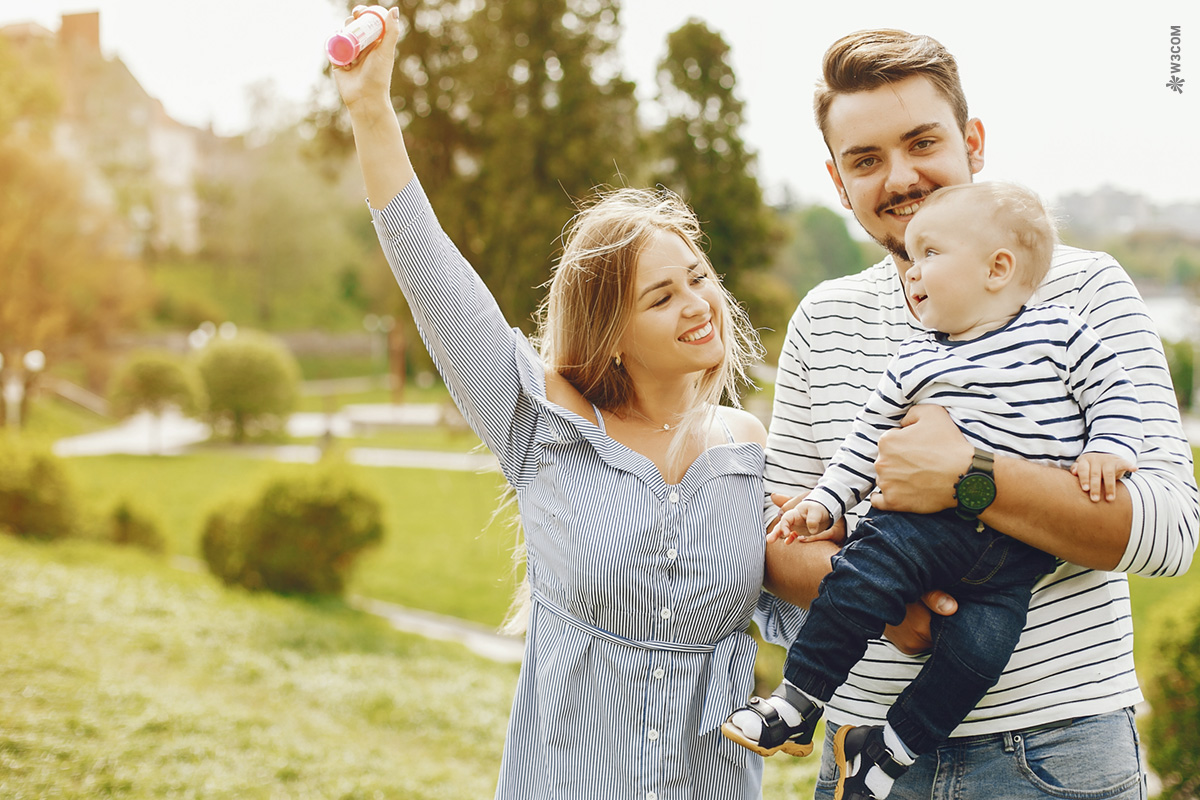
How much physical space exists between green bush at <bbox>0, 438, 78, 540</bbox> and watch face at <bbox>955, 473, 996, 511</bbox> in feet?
39.2

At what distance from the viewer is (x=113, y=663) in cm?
591

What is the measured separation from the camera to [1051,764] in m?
1.41

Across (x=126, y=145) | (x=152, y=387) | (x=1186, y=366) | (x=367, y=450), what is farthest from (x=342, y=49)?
(x=126, y=145)

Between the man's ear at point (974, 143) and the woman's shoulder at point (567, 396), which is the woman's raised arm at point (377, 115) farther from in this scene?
the man's ear at point (974, 143)

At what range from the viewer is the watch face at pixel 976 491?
1.38m

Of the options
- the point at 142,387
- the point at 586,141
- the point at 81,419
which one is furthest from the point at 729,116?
the point at 81,419

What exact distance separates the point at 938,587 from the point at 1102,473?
306 mm

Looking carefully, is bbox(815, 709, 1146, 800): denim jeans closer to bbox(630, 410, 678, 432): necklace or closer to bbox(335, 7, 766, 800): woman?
bbox(335, 7, 766, 800): woman

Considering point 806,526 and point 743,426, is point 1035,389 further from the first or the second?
point 743,426

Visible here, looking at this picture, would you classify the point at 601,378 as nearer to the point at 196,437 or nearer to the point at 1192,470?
the point at 1192,470

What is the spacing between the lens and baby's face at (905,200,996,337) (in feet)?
4.83

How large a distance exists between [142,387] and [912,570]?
86.3 feet

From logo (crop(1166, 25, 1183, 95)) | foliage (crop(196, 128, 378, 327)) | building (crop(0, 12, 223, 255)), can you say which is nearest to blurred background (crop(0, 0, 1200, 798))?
logo (crop(1166, 25, 1183, 95))

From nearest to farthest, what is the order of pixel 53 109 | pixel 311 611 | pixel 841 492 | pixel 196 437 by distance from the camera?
pixel 841 492
pixel 311 611
pixel 53 109
pixel 196 437
